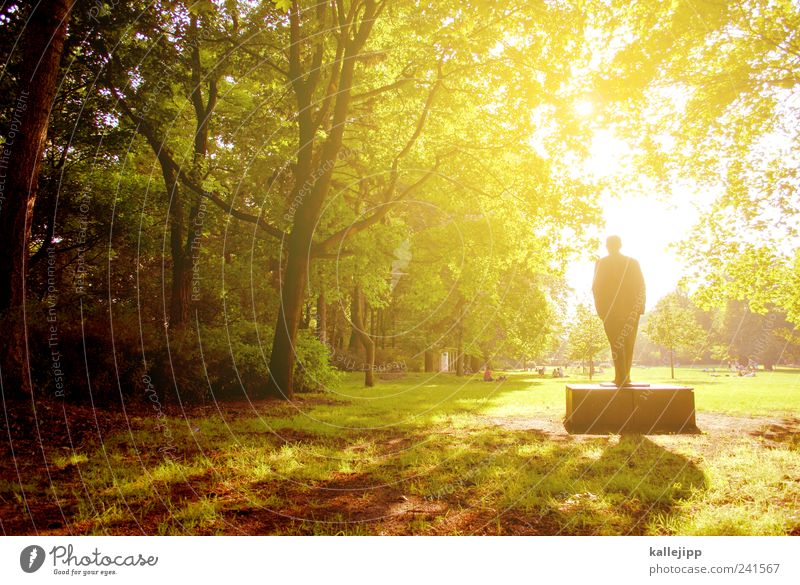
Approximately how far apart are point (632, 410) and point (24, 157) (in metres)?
12.0

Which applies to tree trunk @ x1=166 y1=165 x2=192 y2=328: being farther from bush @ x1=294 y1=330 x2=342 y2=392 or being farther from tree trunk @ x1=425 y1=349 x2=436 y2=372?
tree trunk @ x1=425 y1=349 x2=436 y2=372

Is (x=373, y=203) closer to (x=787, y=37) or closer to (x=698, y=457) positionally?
(x=787, y=37)

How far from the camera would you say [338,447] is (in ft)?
28.0

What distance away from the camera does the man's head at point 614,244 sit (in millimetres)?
9727

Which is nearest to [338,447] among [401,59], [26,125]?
[26,125]

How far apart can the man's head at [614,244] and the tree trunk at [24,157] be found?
10.9 meters

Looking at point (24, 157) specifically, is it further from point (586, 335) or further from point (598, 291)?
point (586, 335)

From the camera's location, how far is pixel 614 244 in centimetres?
975

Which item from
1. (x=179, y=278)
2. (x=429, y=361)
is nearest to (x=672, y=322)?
(x=429, y=361)

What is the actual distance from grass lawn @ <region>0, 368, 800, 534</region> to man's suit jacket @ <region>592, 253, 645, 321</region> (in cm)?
249

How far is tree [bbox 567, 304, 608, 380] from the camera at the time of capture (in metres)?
31.8

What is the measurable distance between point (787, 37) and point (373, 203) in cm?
1396

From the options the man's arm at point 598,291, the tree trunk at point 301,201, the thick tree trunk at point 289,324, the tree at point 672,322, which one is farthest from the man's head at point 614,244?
the tree at point 672,322

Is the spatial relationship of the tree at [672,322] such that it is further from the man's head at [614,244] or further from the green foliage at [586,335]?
the man's head at [614,244]
